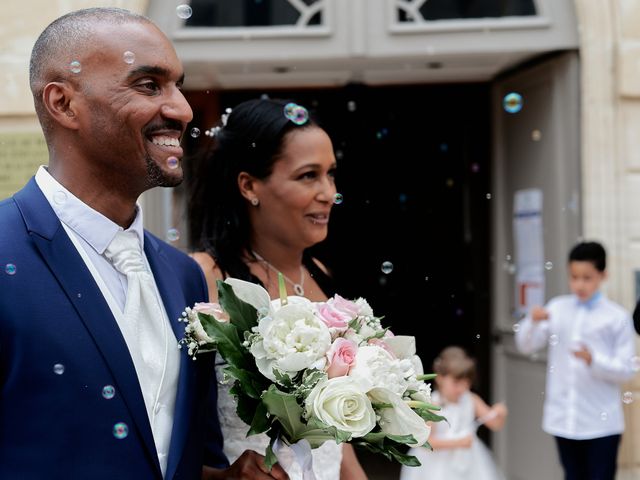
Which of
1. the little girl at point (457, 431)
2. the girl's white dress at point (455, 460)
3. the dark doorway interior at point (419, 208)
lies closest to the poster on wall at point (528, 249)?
the little girl at point (457, 431)

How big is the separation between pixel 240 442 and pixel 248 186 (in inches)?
31.5

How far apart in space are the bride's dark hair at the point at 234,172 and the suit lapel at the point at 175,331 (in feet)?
2.22

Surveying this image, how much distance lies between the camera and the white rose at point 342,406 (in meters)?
1.81

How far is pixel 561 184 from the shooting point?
5.96 m

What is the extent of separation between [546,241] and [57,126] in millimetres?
4676

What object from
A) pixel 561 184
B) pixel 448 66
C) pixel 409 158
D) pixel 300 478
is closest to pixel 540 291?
pixel 561 184

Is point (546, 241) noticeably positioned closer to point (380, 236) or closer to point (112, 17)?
point (380, 236)

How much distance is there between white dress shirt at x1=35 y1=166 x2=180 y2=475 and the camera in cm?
180

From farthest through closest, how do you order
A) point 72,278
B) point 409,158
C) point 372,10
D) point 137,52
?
point 409,158
point 372,10
point 137,52
point 72,278

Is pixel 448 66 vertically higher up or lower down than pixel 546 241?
higher up

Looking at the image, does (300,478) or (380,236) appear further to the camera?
(380,236)

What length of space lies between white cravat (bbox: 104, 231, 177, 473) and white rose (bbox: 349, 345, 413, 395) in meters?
0.36

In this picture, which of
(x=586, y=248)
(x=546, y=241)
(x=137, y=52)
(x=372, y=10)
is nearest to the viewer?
(x=137, y=52)

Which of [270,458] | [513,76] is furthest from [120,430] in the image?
[513,76]
